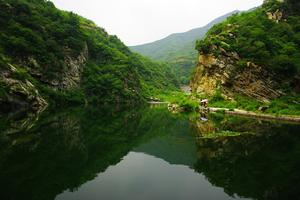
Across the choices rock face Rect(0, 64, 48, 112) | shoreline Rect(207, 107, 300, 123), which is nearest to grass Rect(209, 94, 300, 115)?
shoreline Rect(207, 107, 300, 123)

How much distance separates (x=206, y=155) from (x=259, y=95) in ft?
195

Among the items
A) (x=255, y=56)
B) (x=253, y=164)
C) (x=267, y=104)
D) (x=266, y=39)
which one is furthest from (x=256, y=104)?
(x=253, y=164)

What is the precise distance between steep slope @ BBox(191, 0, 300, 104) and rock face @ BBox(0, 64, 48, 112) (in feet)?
159

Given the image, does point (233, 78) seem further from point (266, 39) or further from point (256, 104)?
point (256, 104)

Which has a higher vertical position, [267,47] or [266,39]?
[266,39]

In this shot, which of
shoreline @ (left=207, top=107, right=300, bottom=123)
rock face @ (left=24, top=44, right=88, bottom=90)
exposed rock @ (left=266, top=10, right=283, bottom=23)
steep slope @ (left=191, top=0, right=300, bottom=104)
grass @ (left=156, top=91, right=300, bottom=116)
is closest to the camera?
shoreline @ (left=207, top=107, right=300, bottom=123)

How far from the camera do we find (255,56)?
86125 millimetres

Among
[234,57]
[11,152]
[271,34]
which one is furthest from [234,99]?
[11,152]

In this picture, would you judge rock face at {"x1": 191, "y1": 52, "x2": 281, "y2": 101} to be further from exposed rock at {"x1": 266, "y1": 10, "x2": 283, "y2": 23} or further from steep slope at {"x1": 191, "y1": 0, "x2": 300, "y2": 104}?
exposed rock at {"x1": 266, "y1": 10, "x2": 283, "y2": 23}

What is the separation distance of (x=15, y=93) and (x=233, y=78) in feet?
182

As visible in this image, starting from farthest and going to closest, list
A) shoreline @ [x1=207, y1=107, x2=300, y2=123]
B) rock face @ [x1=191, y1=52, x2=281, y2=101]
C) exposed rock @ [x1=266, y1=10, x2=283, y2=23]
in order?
exposed rock @ [x1=266, y1=10, x2=283, y2=23]
rock face @ [x1=191, y1=52, x2=281, y2=101]
shoreline @ [x1=207, y1=107, x2=300, y2=123]

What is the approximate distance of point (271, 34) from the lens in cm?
9375

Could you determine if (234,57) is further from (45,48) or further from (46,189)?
(46,189)

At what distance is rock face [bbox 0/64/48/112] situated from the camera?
71.3 m
